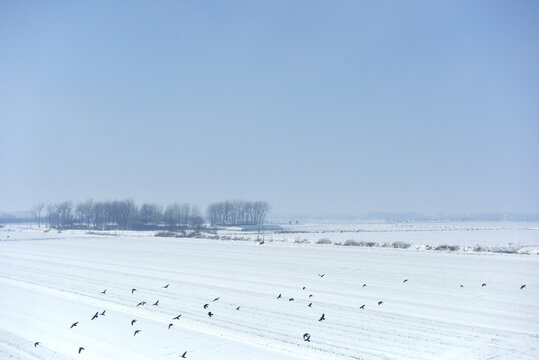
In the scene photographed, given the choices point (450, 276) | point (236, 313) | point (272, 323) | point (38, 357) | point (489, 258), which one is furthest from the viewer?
point (489, 258)

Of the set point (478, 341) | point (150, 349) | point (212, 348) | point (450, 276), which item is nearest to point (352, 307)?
point (478, 341)

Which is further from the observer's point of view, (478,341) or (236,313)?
(236,313)

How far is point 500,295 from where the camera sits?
→ 18281 millimetres

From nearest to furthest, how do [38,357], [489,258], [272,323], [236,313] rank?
[38,357], [272,323], [236,313], [489,258]

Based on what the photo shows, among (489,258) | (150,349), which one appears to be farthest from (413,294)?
(489,258)

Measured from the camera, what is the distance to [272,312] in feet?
51.1

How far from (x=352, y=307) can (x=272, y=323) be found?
3.56m

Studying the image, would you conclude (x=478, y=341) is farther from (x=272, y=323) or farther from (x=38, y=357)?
(x=38, y=357)

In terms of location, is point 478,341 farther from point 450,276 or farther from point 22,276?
point 22,276

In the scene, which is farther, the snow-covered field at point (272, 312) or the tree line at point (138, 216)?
the tree line at point (138, 216)

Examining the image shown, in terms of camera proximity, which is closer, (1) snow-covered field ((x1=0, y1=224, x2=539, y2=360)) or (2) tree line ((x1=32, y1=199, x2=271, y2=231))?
(1) snow-covered field ((x1=0, y1=224, x2=539, y2=360))

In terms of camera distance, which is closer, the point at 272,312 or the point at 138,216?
the point at 272,312

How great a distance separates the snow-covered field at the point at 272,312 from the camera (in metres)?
11.4

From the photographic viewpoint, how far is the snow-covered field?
1141cm
